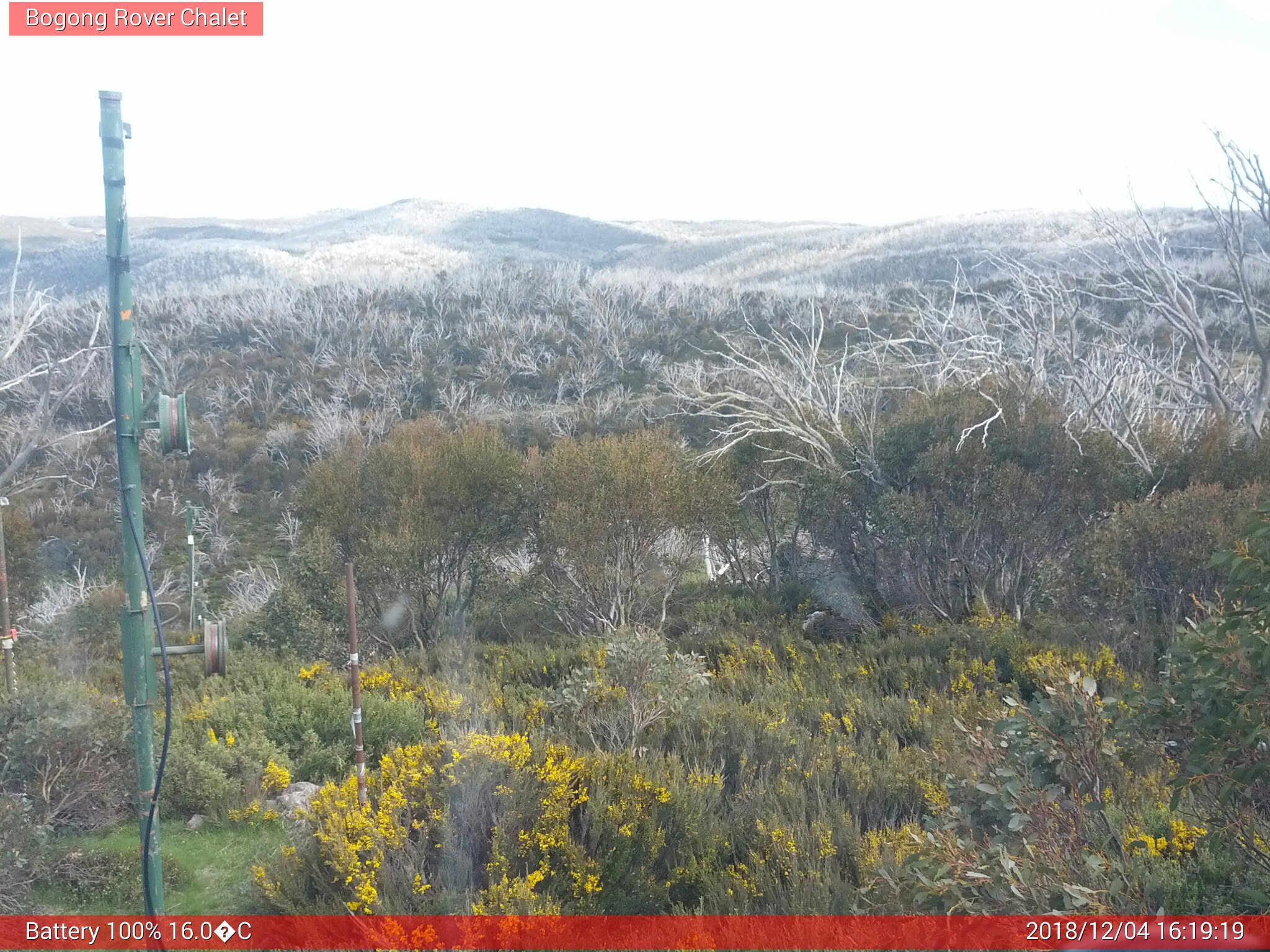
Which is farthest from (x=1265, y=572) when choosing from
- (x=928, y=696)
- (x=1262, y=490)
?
(x=1262, y=490)

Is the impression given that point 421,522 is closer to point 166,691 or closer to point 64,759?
point 64,759

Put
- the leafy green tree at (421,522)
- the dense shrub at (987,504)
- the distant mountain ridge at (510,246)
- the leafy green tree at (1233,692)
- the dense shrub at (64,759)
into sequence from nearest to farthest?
1. the leafy green tree at (1233,692)
2. the dense shrub at (64,759)
3. the dense shrub at (987,504)
4. the leafy green tree at (421,522)
5. the distant mountain ridge at (510,246)

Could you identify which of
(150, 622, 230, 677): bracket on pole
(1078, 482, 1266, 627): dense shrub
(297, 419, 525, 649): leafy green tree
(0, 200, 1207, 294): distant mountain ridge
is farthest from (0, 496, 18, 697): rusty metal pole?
(0, 200, 1207, 294): distant mountain ridge

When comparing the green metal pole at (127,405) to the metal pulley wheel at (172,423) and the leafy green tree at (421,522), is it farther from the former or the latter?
the leafy green tree at (421,522)

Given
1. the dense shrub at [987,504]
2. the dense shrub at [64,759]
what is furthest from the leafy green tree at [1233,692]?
the dense shrub at [987,504]

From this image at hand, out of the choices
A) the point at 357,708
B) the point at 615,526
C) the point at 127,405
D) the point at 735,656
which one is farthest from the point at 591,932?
the point at 615,526

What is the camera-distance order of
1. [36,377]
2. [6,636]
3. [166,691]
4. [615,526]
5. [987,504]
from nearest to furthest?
[166,691] → [6,636] → [987,504] → [615,526] → [36,377]
